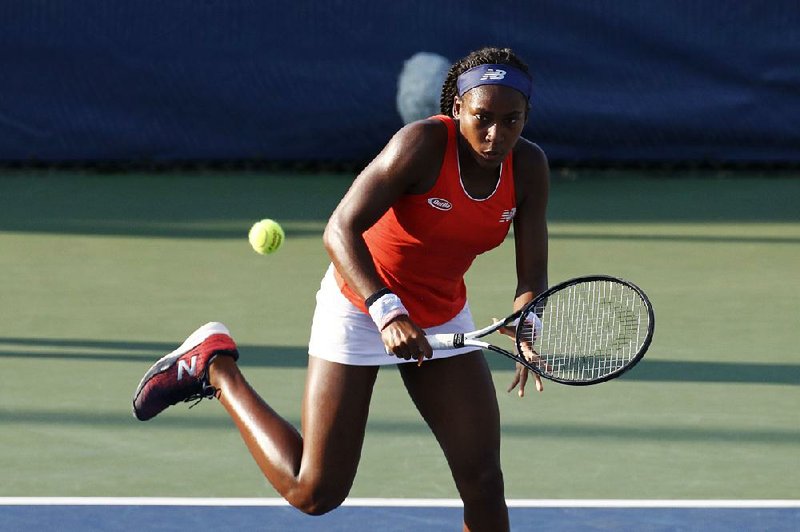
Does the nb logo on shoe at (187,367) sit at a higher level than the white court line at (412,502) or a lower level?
higher

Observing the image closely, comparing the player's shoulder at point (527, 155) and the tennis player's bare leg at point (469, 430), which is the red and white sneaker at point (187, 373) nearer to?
the tennis player's bare leg at point (469, 430)

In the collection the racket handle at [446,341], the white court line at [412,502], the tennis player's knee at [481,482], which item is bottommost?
the white court line at [412,502]

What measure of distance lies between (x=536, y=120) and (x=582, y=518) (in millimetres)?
6979

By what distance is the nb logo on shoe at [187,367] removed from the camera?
15.1 feet

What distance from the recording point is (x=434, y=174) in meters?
3.91

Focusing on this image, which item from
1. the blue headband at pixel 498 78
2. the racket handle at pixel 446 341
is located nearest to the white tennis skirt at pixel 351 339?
the racket handle at pixel 446 341

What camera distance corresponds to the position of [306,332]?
23.4 ft

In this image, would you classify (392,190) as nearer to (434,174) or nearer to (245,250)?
(434,174)

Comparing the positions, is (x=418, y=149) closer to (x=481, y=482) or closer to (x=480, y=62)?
(x=480, y=62)

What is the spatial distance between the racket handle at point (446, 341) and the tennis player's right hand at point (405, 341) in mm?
177

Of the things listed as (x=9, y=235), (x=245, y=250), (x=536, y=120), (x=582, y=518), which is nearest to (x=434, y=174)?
(x=582, y=518)

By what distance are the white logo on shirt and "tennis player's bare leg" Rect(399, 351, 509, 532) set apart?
15.1 inches

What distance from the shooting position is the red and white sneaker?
15.0 ft

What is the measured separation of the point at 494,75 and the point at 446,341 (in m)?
0.67
